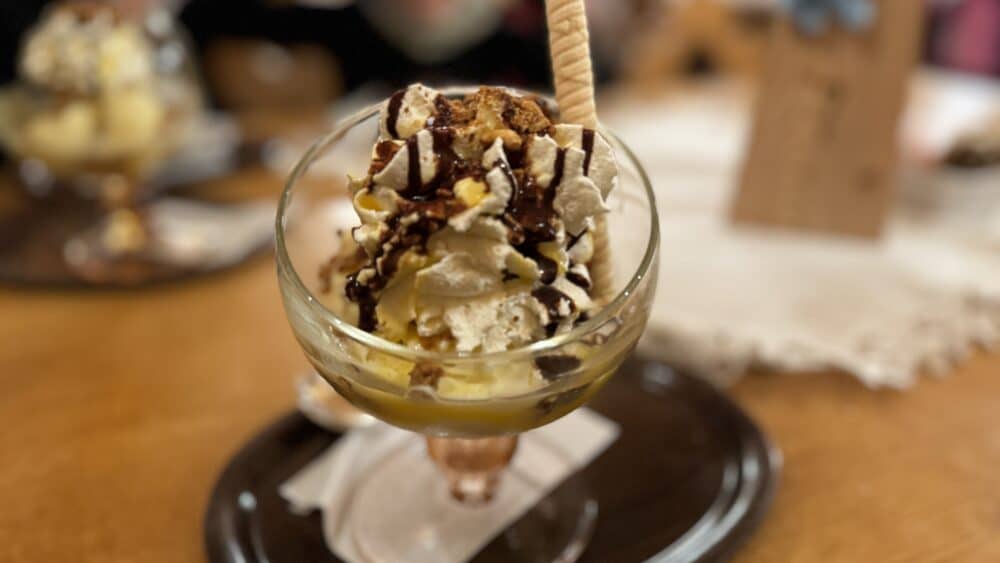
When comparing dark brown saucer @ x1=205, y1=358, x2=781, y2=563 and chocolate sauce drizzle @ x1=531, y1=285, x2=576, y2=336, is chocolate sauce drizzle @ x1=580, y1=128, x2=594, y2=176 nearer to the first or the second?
chocolate sauce drizzle @ x1=531, y1=285, x2=576, y2=336

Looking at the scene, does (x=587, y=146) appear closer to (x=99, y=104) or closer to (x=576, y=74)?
(x=576, y=74)

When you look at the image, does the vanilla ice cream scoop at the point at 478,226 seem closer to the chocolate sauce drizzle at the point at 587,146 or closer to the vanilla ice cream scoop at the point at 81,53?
the chocolate sauce drizzle at the point at 587,146

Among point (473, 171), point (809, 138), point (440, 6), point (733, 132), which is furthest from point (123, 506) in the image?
point (440, 6)

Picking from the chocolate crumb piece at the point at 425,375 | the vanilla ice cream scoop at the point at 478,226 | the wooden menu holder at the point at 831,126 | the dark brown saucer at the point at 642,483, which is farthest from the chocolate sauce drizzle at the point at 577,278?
the wooden menu holder at the point at 831,126

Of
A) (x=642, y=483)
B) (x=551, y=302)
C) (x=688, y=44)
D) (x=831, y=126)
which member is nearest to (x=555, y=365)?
(x=551, y=302)

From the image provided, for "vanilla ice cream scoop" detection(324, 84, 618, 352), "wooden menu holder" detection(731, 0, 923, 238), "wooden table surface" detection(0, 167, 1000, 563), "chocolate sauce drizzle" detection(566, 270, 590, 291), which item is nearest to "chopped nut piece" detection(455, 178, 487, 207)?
"vanilla ice cream scoop" detection(324, 84, 618, 352)

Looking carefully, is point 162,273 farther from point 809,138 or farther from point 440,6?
point 440,6
